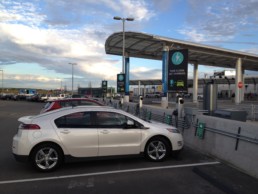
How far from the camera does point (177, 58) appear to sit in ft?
44.6

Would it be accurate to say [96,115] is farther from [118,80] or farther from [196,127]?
[118,80]

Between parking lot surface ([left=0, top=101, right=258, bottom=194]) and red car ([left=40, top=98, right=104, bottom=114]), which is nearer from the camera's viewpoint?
Result: parking lot surface ([left=0, top=101, right=258, bottom=194])

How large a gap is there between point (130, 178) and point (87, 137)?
146 centimetres

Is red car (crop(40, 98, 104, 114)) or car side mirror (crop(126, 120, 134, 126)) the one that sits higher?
red car (crop(40, 98, 104, 114))

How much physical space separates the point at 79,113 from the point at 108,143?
39.2 inches

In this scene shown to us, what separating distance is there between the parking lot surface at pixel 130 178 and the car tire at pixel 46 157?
173 millimetres

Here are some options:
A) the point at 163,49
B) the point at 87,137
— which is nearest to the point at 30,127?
the point at 87,137

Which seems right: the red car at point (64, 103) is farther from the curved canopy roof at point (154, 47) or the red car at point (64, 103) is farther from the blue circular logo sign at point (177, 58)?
the curved canopy roof at point (154, 47)

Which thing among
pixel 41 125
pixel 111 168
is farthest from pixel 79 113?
pixel 111 168

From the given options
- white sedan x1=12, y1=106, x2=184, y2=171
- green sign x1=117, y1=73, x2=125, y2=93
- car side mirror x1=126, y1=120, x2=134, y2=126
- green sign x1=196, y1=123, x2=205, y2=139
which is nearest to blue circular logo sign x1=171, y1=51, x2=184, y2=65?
green sign x1=196, y1=123, x2=205, y2=139

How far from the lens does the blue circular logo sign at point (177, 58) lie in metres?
13.5

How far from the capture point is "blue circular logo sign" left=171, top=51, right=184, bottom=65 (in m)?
13.5

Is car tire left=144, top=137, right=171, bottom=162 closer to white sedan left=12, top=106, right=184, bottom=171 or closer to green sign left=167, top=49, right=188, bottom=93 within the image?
white sedan left=12, top=106, right=184, bottom=171

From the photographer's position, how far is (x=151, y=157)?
25.6ft
